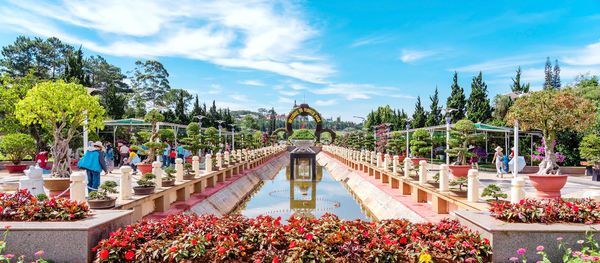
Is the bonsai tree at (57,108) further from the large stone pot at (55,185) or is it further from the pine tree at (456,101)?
the pine tree at (456,101)

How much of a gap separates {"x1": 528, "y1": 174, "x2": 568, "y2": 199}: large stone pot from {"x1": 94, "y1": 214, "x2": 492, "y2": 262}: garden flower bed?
3.85 metres

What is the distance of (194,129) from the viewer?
1705 cm

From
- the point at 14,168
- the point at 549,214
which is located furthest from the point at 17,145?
the point at 549,214

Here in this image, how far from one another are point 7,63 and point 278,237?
4385 cm

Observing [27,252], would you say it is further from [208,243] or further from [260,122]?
[260,122]

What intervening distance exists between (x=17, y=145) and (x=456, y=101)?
3201 cm

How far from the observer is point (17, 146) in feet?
48.7

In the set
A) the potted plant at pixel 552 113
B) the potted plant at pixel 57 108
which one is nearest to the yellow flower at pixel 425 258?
the potted plant at pixel 552 113

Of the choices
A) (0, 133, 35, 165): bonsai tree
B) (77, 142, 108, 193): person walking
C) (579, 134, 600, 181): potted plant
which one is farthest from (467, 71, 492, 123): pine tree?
(0, 133, 35, 165): bonsai tree

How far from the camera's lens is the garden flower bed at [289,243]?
12.6 feet

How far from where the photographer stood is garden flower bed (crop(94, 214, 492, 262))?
3.83 m

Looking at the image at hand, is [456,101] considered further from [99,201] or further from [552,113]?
[99,201]

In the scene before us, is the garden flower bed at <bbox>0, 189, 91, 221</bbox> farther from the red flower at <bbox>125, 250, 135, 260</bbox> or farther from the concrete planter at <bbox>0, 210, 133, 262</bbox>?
the red flower at <bbox>125, 250, 135, 260</bbox>

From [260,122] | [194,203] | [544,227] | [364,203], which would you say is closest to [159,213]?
[194,203]
